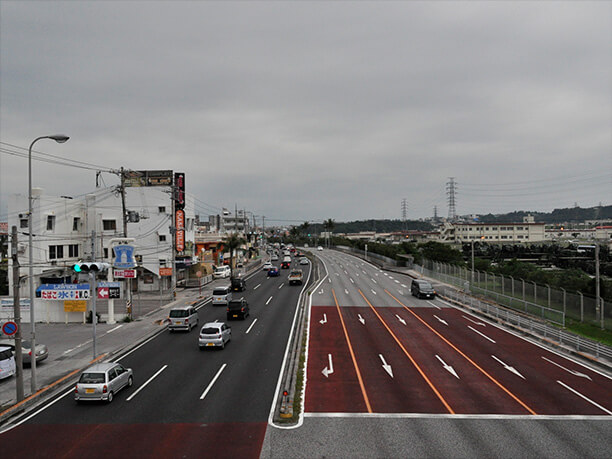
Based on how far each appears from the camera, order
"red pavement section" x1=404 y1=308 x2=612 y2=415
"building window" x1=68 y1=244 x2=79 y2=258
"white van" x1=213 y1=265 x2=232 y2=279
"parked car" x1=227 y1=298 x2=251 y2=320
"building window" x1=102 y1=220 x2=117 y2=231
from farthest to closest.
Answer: "white van" x1=213 y1=265 x2=232 y2=279, "building window" x1=102 y1=220 x2=117 y2=231, "building window" x1=68 y1=244 x2=79 y2=258, "parked car" x1=227 y1=298 x2=251 y2=320, "red pavement section" x1=404 y1=308 x2=612 y2=415

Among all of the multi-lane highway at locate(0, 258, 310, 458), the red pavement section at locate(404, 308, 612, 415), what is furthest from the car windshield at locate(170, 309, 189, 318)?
the red pavement section at locate(404, 308, 612, 415)

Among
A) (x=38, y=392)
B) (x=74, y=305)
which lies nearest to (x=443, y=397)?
(x=38, y=392)

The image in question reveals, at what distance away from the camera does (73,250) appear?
5497cm

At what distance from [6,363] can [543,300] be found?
38.8 meters

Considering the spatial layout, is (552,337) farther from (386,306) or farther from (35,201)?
(35,201)

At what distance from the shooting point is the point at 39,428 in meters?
16.0

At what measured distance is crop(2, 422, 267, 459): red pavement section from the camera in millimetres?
13820

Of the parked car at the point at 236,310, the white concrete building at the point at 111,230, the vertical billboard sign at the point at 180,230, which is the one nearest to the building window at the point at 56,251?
the white concrete building at the point at 111,230

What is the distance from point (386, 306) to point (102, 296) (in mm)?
25842

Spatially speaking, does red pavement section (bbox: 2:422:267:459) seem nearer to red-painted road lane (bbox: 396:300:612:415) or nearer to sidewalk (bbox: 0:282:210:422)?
sidewalk (bbox: 0:282:210:422)

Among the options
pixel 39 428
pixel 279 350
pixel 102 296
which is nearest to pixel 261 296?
pixel 102 296

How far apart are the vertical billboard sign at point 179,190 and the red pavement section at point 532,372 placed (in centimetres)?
3616

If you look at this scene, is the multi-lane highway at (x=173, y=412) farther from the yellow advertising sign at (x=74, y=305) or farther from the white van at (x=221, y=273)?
the white van at (x=221, y=273)

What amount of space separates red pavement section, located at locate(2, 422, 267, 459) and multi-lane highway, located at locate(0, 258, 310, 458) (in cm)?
3
